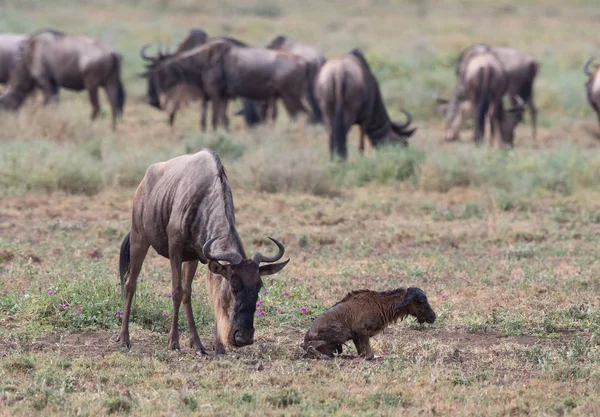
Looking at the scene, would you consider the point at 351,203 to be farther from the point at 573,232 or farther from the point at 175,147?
the point at 175,147

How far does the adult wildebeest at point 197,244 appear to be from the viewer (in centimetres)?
604

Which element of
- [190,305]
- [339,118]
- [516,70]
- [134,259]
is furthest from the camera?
[516,70]

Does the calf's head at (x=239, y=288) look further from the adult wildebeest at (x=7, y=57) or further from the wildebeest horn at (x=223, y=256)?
the adult wildebeest at (x=7, y=57)

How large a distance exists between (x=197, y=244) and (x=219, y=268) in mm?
443

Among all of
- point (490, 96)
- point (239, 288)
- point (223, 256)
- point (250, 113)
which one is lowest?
point (250, 113)

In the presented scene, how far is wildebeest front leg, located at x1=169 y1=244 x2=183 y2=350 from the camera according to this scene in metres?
6.54

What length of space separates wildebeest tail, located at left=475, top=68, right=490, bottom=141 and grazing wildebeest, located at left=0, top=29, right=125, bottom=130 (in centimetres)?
634

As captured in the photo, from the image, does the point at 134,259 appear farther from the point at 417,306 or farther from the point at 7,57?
the point at 7,57

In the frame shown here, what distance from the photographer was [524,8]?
54188 mm

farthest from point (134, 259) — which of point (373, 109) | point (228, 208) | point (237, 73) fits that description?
point (237, 73)

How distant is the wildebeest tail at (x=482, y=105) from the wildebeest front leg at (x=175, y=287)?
1207cm

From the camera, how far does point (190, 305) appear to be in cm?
667

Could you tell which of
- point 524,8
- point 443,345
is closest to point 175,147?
point 443,345

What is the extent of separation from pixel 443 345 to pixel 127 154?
799 cm
